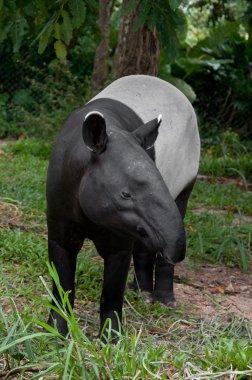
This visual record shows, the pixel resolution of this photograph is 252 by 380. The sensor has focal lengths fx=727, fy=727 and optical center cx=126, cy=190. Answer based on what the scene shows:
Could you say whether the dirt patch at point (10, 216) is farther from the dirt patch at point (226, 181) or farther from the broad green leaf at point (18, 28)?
the dirt patch at point (226, 181)

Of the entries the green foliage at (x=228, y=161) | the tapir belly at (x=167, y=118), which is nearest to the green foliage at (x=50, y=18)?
the tapir belly at (x=167, y=118)

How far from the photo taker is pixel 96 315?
15.0 ft

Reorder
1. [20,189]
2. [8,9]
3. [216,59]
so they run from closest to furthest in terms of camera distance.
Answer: [8,9], [20,189], [216,59]

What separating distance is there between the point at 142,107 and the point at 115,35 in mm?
9325

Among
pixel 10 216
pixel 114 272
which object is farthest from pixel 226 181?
pixel 114 272

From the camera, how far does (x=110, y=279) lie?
13.0 feet

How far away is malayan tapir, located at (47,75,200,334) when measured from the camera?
329 centimetres

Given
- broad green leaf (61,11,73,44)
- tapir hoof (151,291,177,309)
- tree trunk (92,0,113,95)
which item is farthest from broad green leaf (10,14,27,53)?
tree trunk (92,0,113,95)

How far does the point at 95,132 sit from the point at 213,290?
8.06 ft

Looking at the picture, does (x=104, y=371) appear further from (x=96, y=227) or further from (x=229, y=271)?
(x=229, y=271)

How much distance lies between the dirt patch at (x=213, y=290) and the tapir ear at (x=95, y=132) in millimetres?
1603

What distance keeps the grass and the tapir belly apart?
0.91 m

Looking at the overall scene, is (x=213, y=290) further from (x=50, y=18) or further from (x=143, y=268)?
(x=50, y=18)

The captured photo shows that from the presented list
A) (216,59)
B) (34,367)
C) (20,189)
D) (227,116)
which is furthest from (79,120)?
(216,59)
